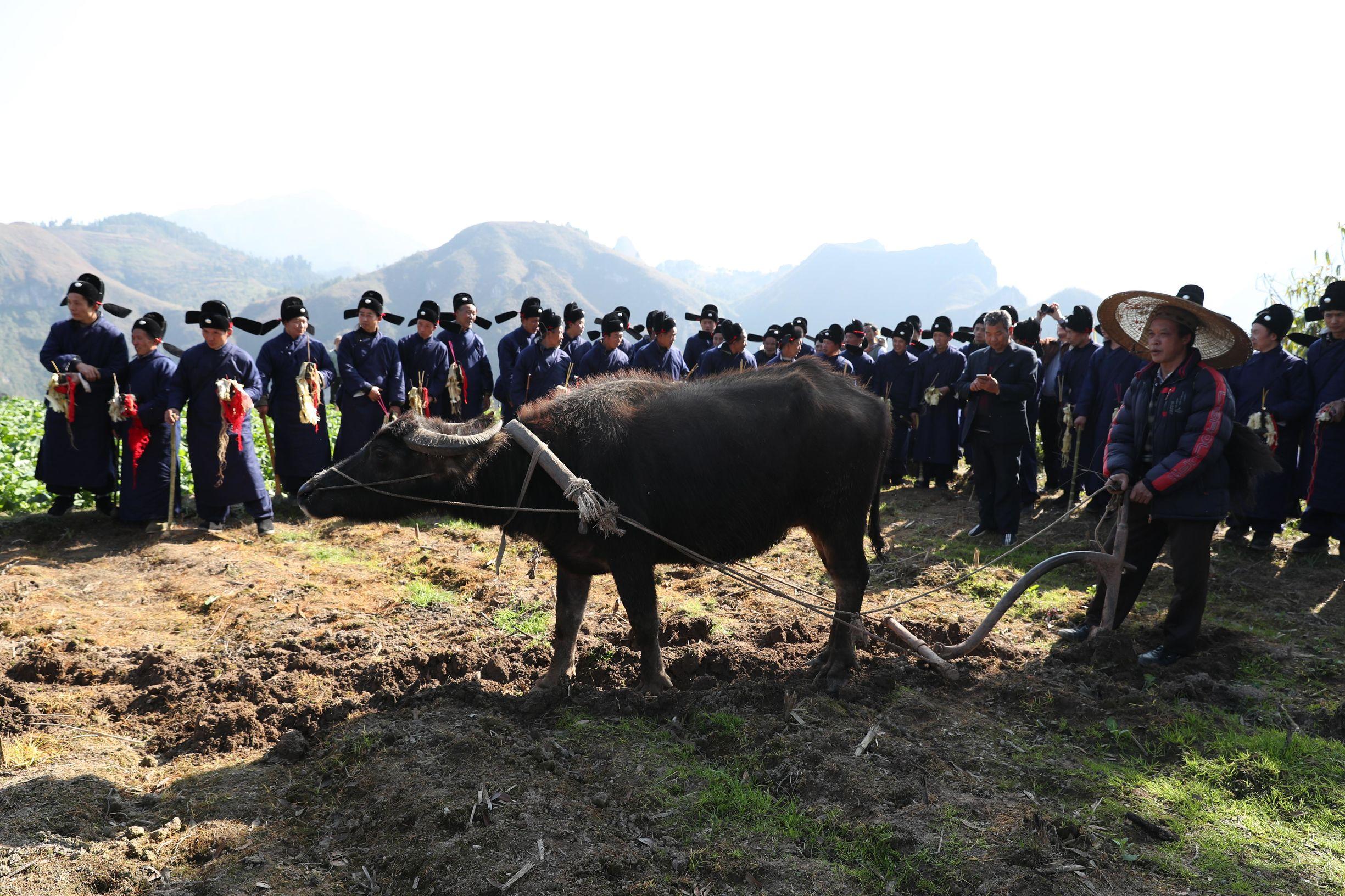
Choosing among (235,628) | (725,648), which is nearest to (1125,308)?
(725,648)

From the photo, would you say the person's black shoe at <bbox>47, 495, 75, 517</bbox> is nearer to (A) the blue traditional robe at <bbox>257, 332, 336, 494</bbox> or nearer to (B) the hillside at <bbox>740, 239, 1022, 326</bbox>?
(A) the blue traditional robe at <bbox>257, 332, 336, 494</bbox>

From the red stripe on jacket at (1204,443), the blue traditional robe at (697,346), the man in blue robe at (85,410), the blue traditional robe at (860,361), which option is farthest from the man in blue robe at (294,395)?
the red stripe on jacket at (1204,443)

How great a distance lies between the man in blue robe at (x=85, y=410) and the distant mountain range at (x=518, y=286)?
116646mm

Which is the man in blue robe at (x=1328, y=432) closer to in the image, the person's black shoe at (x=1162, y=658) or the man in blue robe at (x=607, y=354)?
the person's black shoe at (x=1162, y=658)

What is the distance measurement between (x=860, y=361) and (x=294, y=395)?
8.51 m

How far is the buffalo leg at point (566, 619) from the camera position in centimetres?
508

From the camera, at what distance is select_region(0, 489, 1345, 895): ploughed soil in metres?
3.29

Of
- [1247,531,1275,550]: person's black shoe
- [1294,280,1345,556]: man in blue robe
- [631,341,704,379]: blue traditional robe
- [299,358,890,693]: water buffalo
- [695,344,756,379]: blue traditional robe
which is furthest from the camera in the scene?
[695,344,756,379]: blue traditional robe

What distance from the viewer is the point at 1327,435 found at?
754 cm

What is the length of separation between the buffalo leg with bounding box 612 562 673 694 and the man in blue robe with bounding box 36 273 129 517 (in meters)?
7.25

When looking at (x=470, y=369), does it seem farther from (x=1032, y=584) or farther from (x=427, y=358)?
(x=1032, y=584)

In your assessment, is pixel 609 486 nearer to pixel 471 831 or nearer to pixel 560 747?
pixel 560 747

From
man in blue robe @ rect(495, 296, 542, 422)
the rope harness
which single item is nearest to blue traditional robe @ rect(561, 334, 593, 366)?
man in blue robe @ rect(495, 296, 542, 422)

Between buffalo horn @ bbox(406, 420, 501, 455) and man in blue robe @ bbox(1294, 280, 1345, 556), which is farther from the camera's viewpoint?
man in blue robe @ bbox(1294, 280, 1345, 556)
